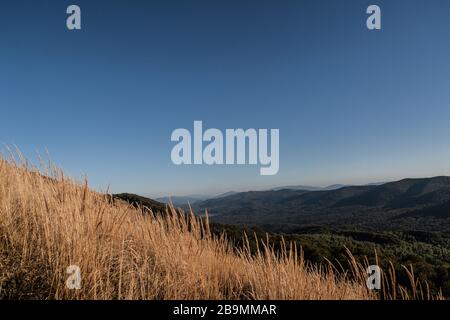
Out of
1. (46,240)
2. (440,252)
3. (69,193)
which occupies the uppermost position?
(69,193)

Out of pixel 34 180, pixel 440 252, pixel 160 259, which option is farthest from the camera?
pixel 440 252
